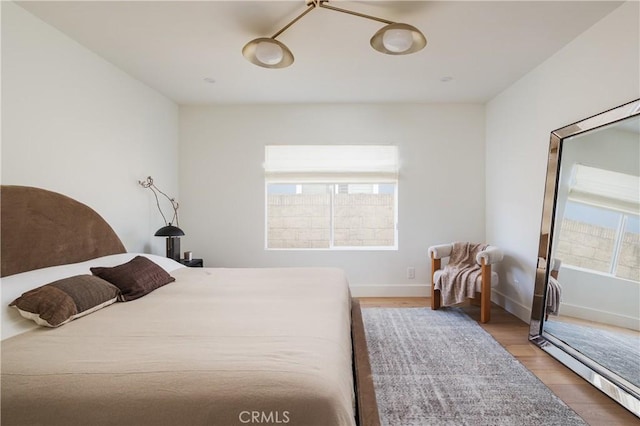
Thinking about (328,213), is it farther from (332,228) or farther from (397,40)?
(397,40)

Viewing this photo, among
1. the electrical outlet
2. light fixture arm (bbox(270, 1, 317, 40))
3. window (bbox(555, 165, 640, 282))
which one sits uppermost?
light fixture arm (bbox(270, 1, 317, 40))

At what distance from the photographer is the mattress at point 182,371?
92 cm

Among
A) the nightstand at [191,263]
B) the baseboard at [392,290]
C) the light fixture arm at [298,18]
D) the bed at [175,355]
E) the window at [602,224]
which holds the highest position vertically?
the light fixture arm at [298,18]

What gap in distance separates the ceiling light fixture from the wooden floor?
7.76ft

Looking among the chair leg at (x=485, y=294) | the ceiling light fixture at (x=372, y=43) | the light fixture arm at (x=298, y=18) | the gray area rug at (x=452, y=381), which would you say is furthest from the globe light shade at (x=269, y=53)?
the chair leg at (x=485, y=294)

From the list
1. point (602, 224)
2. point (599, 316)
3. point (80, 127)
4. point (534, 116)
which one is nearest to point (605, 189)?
point (602, 224)

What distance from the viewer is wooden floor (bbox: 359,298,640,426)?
1727 millimetres

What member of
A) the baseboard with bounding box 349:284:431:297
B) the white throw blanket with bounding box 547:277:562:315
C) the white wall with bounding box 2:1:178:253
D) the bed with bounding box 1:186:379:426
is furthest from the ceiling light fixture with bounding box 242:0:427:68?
the baseboard with bounding box 349:284:431:297

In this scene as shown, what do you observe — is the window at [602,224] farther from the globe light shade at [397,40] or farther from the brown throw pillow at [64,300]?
the brown throw pillow at [64,300]

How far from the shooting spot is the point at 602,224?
2.14 metres

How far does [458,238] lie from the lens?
13.3ft

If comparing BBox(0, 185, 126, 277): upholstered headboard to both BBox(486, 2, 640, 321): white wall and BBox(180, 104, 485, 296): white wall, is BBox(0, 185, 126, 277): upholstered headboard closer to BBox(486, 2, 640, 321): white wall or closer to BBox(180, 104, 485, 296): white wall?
BBox(180, 104, 485, 296): white wall

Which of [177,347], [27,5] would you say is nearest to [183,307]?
[177,347]

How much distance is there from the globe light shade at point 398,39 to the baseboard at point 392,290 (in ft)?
9.21
